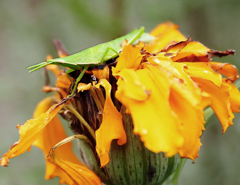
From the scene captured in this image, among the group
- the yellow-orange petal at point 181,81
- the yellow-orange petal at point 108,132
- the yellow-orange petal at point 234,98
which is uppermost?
the yellow-orange petal at point 181,81

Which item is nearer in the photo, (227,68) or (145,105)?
(145,105)

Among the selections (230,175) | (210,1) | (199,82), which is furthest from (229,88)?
(210,1)

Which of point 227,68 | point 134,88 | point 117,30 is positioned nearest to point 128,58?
point 134,88

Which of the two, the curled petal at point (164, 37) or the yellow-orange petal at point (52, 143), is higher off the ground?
the curled petal at point (164, 37)

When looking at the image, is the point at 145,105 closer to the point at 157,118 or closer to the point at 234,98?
the point at 157,118

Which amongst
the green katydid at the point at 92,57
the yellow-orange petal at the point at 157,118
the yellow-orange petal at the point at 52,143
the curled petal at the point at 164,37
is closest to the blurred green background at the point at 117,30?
the curled petal at the point at 164,37

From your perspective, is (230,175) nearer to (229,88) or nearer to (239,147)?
(239,147)

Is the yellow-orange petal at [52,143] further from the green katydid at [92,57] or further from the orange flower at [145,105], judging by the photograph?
the green katydid at [92,57]

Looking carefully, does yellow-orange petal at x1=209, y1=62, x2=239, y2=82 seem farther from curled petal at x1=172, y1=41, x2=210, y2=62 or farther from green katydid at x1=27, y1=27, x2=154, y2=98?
green katydid at x1=27, y1=27, x2=154, y2=98
